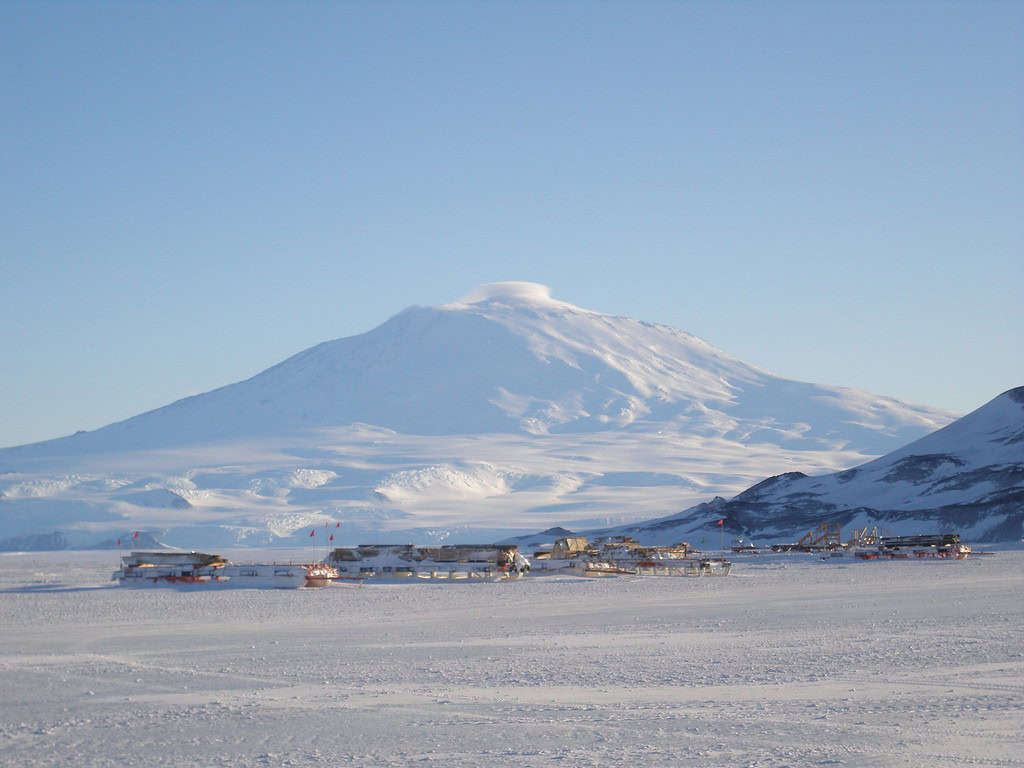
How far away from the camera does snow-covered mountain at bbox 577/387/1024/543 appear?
13000 cm

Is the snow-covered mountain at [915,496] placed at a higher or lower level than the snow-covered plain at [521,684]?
higher

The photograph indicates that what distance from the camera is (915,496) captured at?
14325 centimetres

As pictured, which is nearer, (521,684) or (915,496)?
(521,684)

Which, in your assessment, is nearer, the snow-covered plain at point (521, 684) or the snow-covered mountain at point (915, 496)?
the snow-covered plain at point (521, 684)

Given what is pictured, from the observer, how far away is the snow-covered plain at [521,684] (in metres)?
16.7

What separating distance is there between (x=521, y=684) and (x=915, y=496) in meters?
129

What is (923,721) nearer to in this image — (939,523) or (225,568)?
(225,568)

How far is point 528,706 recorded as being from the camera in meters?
19.8

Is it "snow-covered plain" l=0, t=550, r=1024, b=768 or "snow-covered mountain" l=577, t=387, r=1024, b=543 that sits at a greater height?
"snow-covered mountain" l=577, t=387, r=1024, b=543

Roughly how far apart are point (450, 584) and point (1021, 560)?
3853 centimetres

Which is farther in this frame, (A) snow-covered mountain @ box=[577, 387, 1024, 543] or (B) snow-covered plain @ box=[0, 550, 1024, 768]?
(A) snow-covered mountain @ box=[577, 387, 1024, 543]

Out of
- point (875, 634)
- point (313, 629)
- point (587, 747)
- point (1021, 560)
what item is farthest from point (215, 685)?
point (1021, 560)

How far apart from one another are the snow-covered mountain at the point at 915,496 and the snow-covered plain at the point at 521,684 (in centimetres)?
9239

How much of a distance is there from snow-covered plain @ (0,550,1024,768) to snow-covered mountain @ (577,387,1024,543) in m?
92.4
